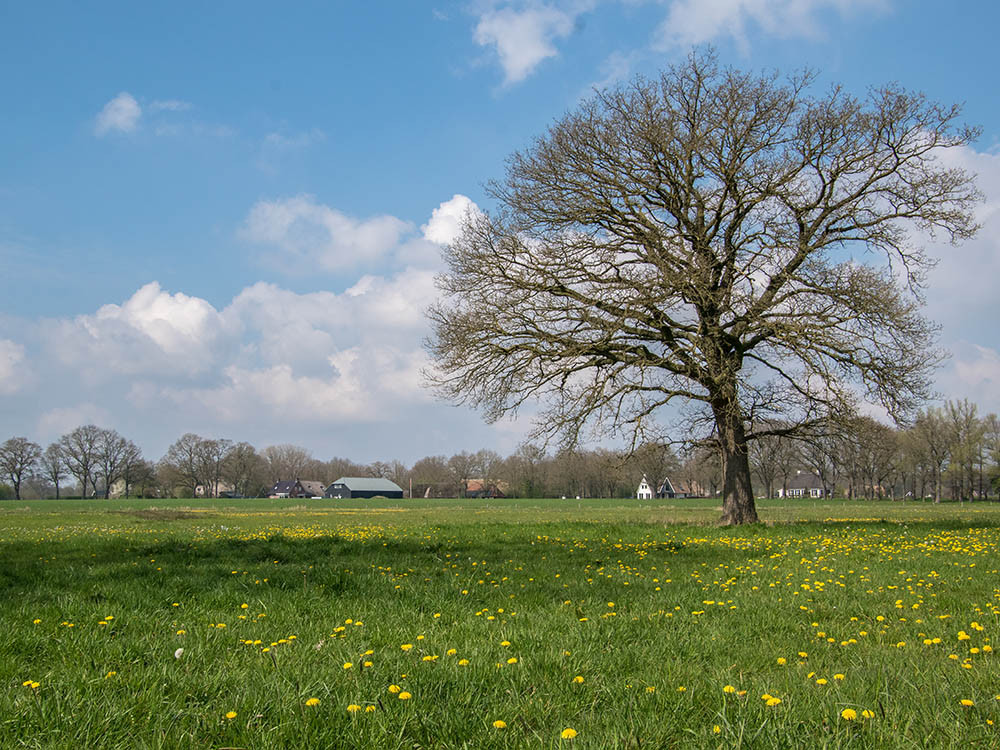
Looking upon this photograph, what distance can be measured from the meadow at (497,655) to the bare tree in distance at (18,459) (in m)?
126

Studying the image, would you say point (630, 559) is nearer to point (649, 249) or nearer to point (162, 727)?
point (162, 727)

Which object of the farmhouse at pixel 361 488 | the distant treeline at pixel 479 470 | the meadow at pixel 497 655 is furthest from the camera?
the farmhouse at pixel 361 488

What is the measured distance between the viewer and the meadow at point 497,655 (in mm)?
3404

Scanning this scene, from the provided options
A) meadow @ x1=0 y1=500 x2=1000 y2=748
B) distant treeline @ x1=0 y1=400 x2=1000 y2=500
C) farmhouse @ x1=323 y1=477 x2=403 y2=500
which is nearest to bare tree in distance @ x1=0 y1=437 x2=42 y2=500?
distant treeline @ x1=0 y1=400 x2=1000 y2=500

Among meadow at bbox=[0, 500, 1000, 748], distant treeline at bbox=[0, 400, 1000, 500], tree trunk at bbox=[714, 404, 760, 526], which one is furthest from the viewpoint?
distant treeline at bbox=[0, 400, 1000, 500]

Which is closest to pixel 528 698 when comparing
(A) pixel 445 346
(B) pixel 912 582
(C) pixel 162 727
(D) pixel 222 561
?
(C) pixel 162 727

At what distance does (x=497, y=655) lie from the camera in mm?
4715

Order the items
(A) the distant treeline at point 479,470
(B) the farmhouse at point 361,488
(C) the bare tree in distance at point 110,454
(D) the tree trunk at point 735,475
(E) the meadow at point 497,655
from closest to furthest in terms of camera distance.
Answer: (E) the meadow at point 497,655 → (D) the tree trunk at point 735,475 → (A) the distant treeline at point 479,470 → (C) the bare tree in distance at point 110,454 → (B) the farmhouse at point 361,488

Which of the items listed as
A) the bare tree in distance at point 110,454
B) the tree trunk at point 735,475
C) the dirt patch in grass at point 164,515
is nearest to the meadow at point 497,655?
the tree trunk at point 735,475

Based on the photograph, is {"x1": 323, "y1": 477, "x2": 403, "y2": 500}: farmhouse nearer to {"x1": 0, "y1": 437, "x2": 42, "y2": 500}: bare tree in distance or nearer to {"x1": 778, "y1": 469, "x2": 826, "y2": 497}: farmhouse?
{"x1": 0, "y1": 437, "x2": 42, "y2": 500}: bare tree in distance

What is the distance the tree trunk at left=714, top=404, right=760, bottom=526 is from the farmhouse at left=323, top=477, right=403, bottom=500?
5551 inches

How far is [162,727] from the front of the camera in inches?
136

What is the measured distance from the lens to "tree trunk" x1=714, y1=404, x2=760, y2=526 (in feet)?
65.4

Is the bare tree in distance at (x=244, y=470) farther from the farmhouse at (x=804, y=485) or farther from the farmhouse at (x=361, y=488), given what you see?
the farmhouse at (x=804, y=485)
